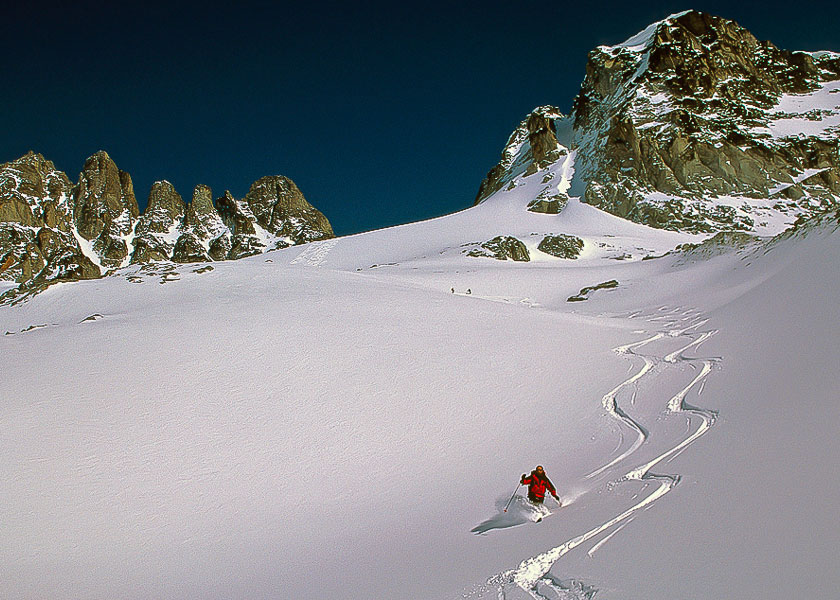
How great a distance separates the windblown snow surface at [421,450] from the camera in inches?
202

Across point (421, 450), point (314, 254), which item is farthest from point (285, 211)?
point (421, 450)

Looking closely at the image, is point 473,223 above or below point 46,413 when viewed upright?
above

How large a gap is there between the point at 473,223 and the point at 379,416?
6720 centimetres

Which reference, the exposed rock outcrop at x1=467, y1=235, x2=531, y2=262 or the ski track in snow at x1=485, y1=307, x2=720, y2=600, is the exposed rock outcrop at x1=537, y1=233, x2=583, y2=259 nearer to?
the exposed rock outcrop at x1=467, y1=235, x2=531, y2=262

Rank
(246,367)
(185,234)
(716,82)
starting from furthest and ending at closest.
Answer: (185,234)
(716,82)
(246,367)

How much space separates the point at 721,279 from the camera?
26.0 m

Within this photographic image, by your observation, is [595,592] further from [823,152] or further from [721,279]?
[823,152]

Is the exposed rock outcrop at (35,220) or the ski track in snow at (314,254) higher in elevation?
the exposed rock outcrop at (35,220)

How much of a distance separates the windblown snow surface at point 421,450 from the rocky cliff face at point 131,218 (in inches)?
4434

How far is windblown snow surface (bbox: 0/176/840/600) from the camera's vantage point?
5121 millimetres

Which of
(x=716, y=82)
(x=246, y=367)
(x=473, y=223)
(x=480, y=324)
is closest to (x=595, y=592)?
(x=246, y=367)

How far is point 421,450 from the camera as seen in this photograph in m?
9.98

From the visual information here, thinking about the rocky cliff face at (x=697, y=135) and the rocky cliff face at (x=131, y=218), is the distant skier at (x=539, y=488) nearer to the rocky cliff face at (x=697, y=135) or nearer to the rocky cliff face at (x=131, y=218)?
the rocky cliff face at (x=697, y=135)

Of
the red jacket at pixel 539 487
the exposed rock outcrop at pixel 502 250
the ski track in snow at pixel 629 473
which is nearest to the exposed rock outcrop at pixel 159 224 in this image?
the exposed rock outcrop at pixel 502 250
